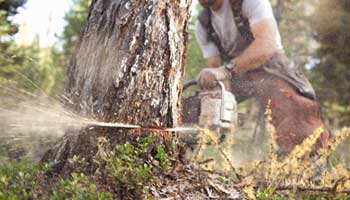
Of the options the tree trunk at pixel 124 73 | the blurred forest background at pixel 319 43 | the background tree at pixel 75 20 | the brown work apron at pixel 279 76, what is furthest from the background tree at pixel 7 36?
the blurred forest background at pixel 319 43

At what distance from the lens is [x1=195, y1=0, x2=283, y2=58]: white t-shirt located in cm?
516

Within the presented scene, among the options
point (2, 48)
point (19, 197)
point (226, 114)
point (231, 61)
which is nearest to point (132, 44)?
point (19, 197)

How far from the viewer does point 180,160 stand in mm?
2102

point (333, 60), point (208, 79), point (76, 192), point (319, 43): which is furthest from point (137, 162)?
point (319, 43)

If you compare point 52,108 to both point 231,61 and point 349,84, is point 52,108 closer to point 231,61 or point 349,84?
point 231,61

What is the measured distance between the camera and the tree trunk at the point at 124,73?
79.2 inches

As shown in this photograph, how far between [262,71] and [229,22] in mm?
634

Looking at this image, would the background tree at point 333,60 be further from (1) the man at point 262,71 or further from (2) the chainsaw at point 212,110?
(2) the chainsaw at point 212,110

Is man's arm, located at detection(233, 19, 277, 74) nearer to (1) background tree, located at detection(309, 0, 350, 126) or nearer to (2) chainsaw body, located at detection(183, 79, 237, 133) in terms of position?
(2) chainsaw body, located at detection(183, 79, 237, 133)

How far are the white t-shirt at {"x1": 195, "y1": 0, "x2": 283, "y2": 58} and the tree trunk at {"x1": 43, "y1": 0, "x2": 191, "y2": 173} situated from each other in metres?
3.14

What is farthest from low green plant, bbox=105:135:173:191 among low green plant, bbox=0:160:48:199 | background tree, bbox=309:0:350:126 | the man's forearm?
background tree, bbox=309:0:350:126

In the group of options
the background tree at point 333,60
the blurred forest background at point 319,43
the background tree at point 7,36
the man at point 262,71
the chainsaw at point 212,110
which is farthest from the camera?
the background tree at point 333,60

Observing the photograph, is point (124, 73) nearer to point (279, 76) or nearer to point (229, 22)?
point (279, 76)

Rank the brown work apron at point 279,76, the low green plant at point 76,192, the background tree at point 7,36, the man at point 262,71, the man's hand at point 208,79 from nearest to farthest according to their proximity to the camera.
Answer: the low green plant at point 76,192, the background tree at point 7,36, the man's hand at point 208,79, the man at point 262,71, the brown work apron at point 279,76
